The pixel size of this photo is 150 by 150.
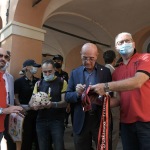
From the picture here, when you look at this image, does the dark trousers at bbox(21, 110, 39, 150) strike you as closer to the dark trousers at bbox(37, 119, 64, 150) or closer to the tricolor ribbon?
the dark trousers at bbox(37, 119, 64, 150)

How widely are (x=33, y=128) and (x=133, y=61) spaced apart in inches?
88.0

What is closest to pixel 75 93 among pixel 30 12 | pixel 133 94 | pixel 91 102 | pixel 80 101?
pixel 80 101

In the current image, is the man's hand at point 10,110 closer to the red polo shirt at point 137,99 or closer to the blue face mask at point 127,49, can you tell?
the red polo shirt at point 137,99

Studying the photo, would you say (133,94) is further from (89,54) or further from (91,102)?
(89,54)

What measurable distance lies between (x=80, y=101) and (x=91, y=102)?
0.80 ft

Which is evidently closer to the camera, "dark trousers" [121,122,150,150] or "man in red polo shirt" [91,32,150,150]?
"man in red polo shirt" [91,32,150,150]

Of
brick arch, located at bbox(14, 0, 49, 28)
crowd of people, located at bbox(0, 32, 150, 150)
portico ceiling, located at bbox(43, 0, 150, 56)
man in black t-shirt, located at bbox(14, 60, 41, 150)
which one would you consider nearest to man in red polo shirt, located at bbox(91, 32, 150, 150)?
crowd of people, located at bbox(0, 32, 150, 150)

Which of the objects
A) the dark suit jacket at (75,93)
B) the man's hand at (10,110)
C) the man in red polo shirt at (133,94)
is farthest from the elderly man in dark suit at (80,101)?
the man's hand at (10,110)

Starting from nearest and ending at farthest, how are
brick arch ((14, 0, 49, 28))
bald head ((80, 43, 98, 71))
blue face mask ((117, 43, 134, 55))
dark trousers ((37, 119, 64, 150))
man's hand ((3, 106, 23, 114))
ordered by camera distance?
blue face mask ((117, 43, 134, 55)) < bald head ((80, 43, 98, 71)) < man's hand ((3, 106, 23, 114)) < dark trousers ((37, 119, 64, 150)) < brick arch ((14, 0, 49, 28))

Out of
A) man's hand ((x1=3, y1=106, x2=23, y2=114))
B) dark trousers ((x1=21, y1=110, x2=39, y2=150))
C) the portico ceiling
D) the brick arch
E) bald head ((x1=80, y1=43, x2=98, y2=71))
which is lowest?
dark trousers ((x1=21, y1=110, x2=39, y2=150))

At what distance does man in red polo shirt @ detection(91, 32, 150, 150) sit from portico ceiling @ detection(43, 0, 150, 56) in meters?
3.93

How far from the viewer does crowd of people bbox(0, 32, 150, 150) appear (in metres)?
2.34

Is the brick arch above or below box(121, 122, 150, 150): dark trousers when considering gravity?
above

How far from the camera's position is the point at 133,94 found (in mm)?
2412
